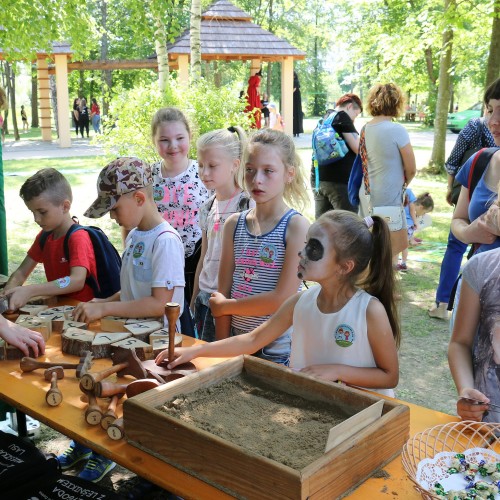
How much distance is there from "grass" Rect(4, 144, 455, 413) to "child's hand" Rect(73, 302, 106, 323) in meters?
1.14

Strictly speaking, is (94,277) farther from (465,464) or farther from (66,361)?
(465,464)

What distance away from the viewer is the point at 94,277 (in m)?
3.01

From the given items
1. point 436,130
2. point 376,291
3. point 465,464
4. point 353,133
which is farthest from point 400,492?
point 436,130

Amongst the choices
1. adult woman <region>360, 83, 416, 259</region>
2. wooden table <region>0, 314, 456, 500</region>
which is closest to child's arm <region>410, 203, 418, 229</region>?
adult woman <region>360, 83, 416, 259</region>

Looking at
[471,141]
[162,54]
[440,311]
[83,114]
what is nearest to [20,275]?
[471,141]

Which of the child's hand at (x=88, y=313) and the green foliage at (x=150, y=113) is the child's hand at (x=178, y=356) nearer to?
the child's hand at (x=88, y=313)

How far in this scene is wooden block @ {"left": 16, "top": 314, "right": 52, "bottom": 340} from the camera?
2338 millimetres

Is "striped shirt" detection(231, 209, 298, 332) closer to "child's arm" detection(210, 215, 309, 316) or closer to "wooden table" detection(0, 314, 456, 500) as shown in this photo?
"child's arm" detection(210, 215, 309, 316)

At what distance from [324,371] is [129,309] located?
0.90 m

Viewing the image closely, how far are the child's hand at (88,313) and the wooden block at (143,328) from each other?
0.75ft

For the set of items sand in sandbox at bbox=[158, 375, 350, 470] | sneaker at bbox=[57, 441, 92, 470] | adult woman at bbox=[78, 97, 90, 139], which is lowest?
sneaker at bbox=[57, 441, 92, 470]

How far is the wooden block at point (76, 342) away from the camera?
2184mm

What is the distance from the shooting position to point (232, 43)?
16.7 metres

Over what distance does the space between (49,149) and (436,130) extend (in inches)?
451
